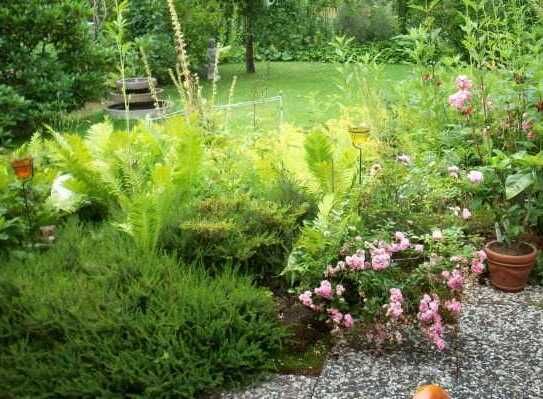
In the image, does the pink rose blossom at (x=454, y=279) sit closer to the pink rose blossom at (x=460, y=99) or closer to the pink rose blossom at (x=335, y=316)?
the pink rose blossom at (x=335, y=316)

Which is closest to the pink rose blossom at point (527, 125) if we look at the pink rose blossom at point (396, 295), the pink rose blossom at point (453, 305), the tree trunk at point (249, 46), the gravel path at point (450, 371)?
the gravel path at point (450, 371)

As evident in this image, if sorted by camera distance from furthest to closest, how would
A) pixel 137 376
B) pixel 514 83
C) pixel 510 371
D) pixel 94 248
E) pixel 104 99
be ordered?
pixel 104 99, pixel 514 83, pixel 94 248, pixel 510 371, pixel 137 376

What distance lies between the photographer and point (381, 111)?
514 centimetres

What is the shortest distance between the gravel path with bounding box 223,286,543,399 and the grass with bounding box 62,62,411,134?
368 centimetres

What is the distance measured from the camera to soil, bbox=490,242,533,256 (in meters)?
3.53

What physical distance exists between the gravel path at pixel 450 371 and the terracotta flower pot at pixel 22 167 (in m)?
1.46

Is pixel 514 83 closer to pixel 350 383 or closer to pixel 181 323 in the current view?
pixel 350 383

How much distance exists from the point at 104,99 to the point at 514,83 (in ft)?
23.5

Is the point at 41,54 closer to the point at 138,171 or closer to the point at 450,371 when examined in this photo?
the point at 138,171

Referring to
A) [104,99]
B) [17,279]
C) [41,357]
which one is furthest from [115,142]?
[104,99]

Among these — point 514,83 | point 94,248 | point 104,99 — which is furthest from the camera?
point 104,99

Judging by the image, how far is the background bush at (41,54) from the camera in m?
6.95

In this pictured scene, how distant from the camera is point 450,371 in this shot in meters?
2.76

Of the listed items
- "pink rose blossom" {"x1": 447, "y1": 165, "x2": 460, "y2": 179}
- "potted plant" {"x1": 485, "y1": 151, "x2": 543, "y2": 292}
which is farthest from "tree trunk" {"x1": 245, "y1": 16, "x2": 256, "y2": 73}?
"potted plant" {"x1": 485, "y1": 151, "x2": 543, "y2": 292}
